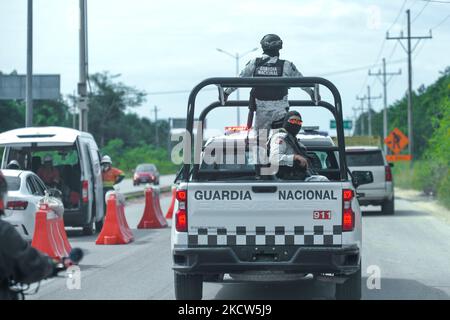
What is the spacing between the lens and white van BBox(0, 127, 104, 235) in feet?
65.0

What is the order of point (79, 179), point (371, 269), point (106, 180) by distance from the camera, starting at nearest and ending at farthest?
point (371, 269) < point (79, 179) < point (106, 180)

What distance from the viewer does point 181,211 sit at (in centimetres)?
955

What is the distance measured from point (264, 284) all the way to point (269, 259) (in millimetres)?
3002

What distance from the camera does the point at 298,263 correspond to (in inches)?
372

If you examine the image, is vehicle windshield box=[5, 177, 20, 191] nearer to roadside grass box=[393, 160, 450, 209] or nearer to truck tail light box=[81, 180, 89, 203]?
truck tail light box=[81, 180, 89, 203]

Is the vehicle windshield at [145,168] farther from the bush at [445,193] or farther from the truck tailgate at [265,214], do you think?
the truck tailgate at [265,214]

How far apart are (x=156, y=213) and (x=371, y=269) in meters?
10.1

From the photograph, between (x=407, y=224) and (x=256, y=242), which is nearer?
(x=256, y=242)

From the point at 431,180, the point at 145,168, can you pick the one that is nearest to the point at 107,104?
the point at 145,168

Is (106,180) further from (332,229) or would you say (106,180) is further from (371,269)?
(332,229)

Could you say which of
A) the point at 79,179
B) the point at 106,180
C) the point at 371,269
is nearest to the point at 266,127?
the point at 371,269

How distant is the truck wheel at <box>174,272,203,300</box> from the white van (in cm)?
992

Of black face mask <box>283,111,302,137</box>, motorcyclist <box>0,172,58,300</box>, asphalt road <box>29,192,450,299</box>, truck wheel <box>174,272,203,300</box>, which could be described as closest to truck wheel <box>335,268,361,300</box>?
asphalt road <box>29,192,450,299</box>
